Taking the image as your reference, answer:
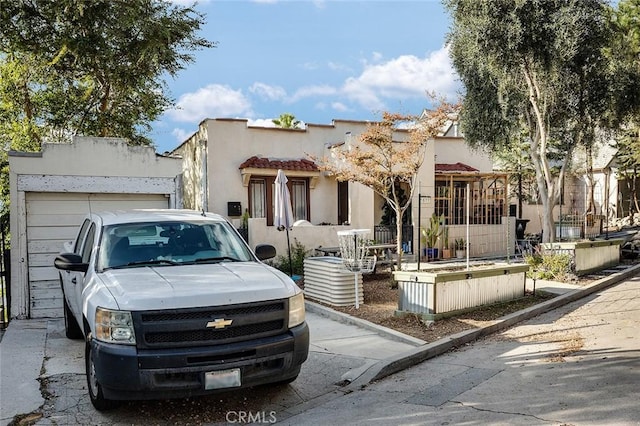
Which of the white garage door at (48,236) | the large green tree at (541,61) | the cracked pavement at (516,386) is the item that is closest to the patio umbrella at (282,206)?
the white garage door at (48,236)

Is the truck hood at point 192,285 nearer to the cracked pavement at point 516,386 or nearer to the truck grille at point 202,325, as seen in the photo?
the truck grille at point 202,325

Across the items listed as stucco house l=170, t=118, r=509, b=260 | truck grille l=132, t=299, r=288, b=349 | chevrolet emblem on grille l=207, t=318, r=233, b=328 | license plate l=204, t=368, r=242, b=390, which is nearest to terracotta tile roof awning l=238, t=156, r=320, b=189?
stucco house l=170, t=118, r=509, b=260

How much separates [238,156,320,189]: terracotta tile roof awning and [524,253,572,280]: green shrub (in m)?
7.71

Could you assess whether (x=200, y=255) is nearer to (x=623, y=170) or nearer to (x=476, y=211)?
(x=476, y=211)

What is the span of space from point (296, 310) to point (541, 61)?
1094 centimetres

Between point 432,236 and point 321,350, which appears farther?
point 432,236

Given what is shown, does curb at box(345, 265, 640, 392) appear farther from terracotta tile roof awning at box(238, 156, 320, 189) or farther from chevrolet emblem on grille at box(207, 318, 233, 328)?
terracotta tile roof awning at box(238, 156, 320, 189)

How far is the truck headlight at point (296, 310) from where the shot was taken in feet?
16.1

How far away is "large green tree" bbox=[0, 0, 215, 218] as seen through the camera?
14055mm

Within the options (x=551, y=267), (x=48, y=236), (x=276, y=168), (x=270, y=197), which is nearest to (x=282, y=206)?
(x=276, y=168)

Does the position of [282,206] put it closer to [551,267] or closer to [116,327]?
[551,267]

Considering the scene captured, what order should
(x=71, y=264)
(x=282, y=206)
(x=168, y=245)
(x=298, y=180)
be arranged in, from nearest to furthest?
(x=71, y=264) → (x=168, y=245) → (x=282, y=206) → (x=298, y=180)

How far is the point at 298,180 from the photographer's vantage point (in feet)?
59.3

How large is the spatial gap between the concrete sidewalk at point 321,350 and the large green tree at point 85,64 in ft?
28.5
